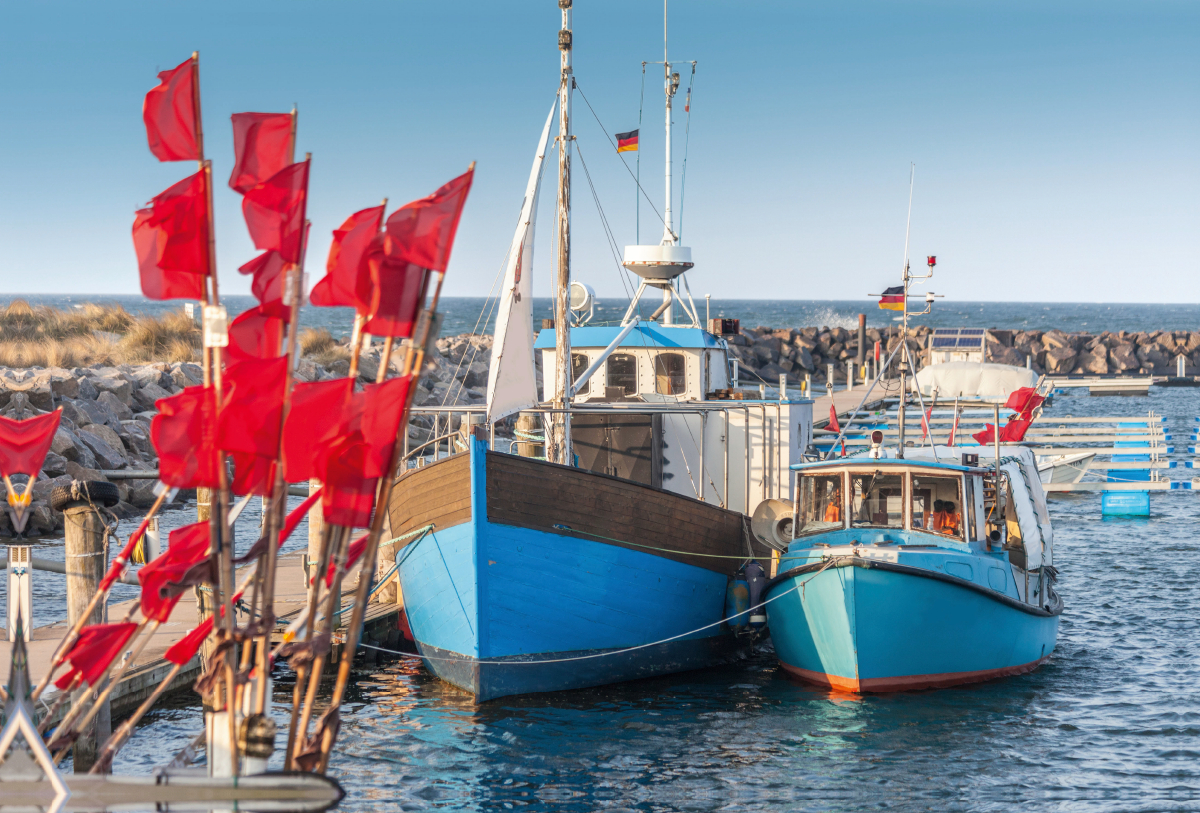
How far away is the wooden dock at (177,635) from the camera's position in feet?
39.1

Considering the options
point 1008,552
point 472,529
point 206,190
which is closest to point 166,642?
point 472,529

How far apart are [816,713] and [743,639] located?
121 inches

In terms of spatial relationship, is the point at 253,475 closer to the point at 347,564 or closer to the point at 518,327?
the point at 347,564

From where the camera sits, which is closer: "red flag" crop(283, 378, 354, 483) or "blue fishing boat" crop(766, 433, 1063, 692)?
"red flag" crop(283, 378, 354, 483)

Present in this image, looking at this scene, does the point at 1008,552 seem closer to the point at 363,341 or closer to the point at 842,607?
the point at 842,607

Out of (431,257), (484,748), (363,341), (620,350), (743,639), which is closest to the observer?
(431,257)

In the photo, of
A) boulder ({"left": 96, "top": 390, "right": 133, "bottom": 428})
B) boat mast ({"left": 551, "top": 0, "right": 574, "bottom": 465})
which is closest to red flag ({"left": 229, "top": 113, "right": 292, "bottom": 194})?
boat mast ({"left": 551, "top": 0, "right": 574, "bottom": 465})

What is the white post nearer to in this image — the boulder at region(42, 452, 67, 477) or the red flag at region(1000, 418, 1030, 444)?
the boulder at region(42, 452, 67, 477)

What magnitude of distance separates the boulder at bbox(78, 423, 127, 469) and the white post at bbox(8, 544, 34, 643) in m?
18.2

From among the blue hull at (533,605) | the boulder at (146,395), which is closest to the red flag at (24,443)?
the blue hull at (533,605)

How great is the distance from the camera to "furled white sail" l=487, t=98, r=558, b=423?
1277 centimetres

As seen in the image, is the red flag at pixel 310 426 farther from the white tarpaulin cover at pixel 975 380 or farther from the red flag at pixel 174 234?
the white tarpaulin cover at pixel 975 380

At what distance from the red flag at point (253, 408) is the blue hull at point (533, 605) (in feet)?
22.6

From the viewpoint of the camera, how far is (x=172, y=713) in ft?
42.3
